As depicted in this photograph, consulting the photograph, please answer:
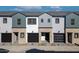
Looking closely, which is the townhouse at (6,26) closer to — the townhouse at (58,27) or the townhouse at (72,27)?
the townhouse at (58,27)

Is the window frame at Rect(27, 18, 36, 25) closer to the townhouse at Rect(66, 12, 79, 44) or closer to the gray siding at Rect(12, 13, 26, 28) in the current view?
the gray siding at Rect(12, 13, 26, 28)

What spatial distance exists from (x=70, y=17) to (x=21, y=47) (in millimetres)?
1057

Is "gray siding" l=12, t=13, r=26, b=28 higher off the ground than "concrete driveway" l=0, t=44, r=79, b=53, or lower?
higher

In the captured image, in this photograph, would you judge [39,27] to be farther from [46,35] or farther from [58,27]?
[58,27]

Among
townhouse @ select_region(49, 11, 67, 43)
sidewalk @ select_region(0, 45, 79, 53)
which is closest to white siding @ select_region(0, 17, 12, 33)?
sidewalk @ select_region(0, 45, 79, 53)

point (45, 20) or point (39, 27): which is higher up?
point (45, 20)

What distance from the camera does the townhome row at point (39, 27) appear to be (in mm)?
11180

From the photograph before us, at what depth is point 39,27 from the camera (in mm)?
11219

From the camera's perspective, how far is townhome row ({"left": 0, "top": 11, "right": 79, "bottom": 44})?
440 inches

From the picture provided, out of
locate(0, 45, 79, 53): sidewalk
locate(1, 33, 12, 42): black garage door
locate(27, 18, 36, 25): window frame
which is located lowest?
locate(0, 45, 79, 53): sidewalk

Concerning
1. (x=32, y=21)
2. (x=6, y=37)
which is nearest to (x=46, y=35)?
(x=32, y=21)
